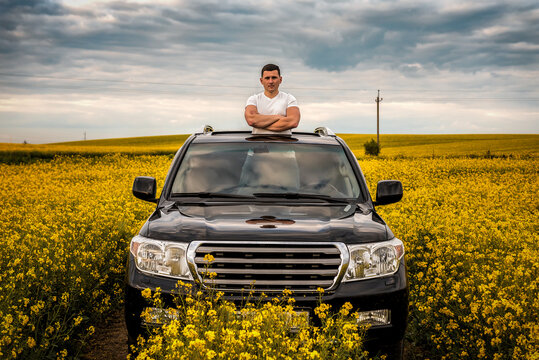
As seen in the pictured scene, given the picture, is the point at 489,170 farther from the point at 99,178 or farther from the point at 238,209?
the point at 238,209

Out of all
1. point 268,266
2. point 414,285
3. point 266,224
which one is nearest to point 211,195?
point 266,224

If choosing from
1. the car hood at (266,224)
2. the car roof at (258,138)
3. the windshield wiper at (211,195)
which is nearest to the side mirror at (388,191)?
the car hood at (266,224)

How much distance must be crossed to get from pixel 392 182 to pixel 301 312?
5.59 feet

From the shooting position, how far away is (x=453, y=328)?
15.0 ft

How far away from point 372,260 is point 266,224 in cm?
74

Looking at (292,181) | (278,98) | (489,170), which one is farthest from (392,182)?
(489,170)

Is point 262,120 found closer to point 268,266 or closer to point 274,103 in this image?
point 274,103

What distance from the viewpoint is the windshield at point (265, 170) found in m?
4.59

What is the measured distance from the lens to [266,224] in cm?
361

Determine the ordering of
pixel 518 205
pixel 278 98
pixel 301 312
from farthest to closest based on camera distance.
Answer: pixel 518 205 → pixel 278 98 → pixel 301 312

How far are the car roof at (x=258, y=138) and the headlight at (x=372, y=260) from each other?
171 centimetres

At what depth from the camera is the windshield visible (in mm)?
4594

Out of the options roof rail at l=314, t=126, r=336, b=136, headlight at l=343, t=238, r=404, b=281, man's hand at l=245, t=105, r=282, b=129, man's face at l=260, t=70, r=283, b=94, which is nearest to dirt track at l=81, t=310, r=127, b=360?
headlight at l=343, t=238, r=404, b=281

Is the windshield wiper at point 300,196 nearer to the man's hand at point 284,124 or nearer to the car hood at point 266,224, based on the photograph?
the car hood at point 266,224
